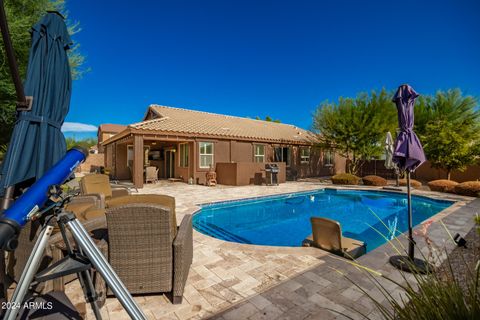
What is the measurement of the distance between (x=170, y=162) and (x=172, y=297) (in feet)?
50.3

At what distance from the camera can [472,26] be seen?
1065cm

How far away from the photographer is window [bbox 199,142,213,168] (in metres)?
14.1

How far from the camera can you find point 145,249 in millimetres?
2506

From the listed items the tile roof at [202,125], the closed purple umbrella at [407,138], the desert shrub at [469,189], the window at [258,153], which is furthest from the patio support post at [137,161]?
the desert shrub at [469,189]

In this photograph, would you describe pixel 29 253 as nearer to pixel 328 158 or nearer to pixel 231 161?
pixel 231 161

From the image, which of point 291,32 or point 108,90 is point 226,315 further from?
point 108,90

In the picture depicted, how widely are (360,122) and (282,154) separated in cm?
614

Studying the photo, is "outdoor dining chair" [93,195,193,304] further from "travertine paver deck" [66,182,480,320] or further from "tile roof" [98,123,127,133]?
"tile roof" [98,123,127,133]

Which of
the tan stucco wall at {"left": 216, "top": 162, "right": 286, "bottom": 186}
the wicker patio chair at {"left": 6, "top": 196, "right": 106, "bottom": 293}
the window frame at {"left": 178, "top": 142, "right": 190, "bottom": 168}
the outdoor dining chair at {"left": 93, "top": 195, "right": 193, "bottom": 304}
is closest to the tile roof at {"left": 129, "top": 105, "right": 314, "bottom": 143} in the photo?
the window frame at {"left": 178, "top": 142, "right": 190, "bottom": 168}

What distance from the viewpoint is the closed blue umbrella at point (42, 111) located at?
1784 mm

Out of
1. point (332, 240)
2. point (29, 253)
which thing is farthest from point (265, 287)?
point (29, 253)

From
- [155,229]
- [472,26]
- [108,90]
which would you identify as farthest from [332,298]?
[108,90]

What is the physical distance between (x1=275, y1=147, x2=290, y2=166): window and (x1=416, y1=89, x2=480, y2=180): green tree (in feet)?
30.6

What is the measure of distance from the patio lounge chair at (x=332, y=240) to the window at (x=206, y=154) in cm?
1059
